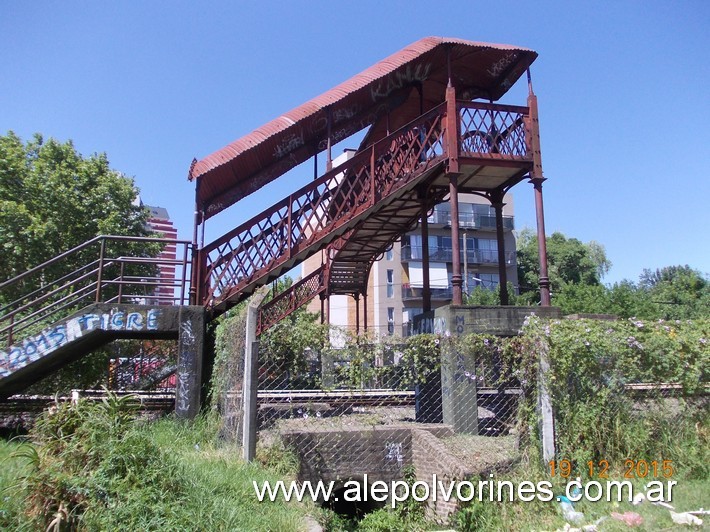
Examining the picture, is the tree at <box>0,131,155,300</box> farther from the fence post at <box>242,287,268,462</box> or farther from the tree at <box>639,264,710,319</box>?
the tree at <box>639,264,710,319</box>

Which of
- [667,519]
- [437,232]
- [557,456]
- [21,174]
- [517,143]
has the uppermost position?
[437,232]

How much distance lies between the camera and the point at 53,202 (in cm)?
2022

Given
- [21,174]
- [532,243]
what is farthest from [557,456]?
[532,243]

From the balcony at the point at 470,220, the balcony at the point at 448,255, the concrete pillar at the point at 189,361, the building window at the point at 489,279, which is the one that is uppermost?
the balcony at the point at 470,220

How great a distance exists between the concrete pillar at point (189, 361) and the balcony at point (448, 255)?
37.2 metres

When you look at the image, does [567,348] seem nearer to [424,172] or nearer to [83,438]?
[83,438]

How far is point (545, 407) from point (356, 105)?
8.74m

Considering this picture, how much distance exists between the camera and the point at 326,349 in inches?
255

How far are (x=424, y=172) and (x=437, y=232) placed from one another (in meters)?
37.6

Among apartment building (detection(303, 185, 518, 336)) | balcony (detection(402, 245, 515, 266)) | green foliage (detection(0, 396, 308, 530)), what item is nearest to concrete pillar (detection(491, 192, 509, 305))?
green foliage (detection(0, 396, 308, 530))

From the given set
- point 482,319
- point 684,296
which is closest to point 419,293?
point 684,296

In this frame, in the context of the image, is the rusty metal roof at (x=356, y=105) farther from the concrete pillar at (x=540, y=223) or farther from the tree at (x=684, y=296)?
the tree at (x=684, y=296)

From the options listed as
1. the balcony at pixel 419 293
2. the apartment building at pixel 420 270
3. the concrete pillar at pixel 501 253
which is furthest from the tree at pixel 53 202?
the balcony at pixel 419 293

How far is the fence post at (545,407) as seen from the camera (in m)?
5.83
